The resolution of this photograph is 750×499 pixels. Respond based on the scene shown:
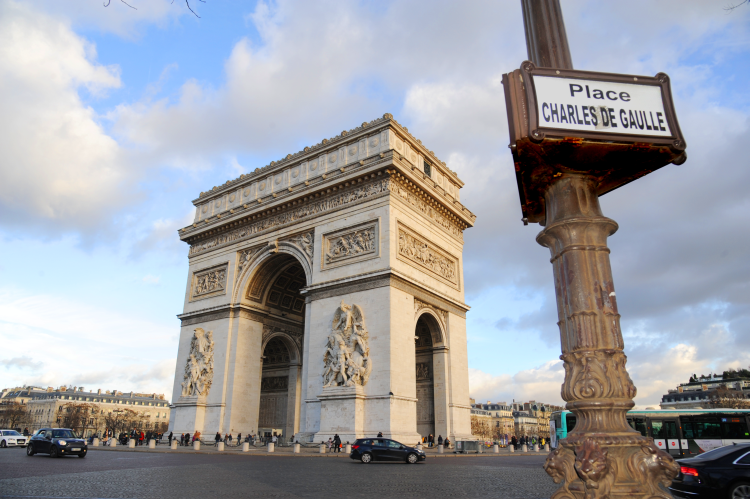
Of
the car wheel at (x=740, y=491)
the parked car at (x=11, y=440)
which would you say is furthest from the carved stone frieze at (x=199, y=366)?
the car wheel at (x=740, y=491)

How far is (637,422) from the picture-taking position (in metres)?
20.5

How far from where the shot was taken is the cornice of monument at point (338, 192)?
24.6 m

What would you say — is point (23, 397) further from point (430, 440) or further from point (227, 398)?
point (430, 440)

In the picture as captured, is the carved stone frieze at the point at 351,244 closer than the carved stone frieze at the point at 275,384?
Yes

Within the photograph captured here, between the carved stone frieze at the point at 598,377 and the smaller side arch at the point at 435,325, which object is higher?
the smaller side arch at the point at 435,325

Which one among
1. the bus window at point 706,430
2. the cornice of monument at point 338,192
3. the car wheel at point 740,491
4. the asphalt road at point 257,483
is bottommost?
the asphalt road at point 257,483

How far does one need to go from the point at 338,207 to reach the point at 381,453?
12.7 metres

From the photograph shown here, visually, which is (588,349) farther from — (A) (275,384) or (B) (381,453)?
(A) (275,384)

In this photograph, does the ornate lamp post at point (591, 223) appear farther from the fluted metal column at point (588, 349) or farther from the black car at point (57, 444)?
the black car at point (57, 444)

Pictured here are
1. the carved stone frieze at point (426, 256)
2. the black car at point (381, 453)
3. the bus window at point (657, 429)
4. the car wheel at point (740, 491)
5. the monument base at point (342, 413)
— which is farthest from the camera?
the carved stone frieze at point (426, 256)

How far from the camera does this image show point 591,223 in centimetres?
407

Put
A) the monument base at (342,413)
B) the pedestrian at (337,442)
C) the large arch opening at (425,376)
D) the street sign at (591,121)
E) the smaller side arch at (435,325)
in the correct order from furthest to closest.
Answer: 1. the smaller side arch at (435,325)
2. the large arch opening at (425,376)
3. the monument base at (342,413)
4. the pedestrian at (337,442)
5. the street sign at (591,121)

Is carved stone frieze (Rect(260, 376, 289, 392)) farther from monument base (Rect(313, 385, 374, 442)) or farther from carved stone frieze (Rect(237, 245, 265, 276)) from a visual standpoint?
monument base (Rect(313, 385, 374, 442))

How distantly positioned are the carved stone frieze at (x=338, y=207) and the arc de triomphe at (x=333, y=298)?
79 mm
